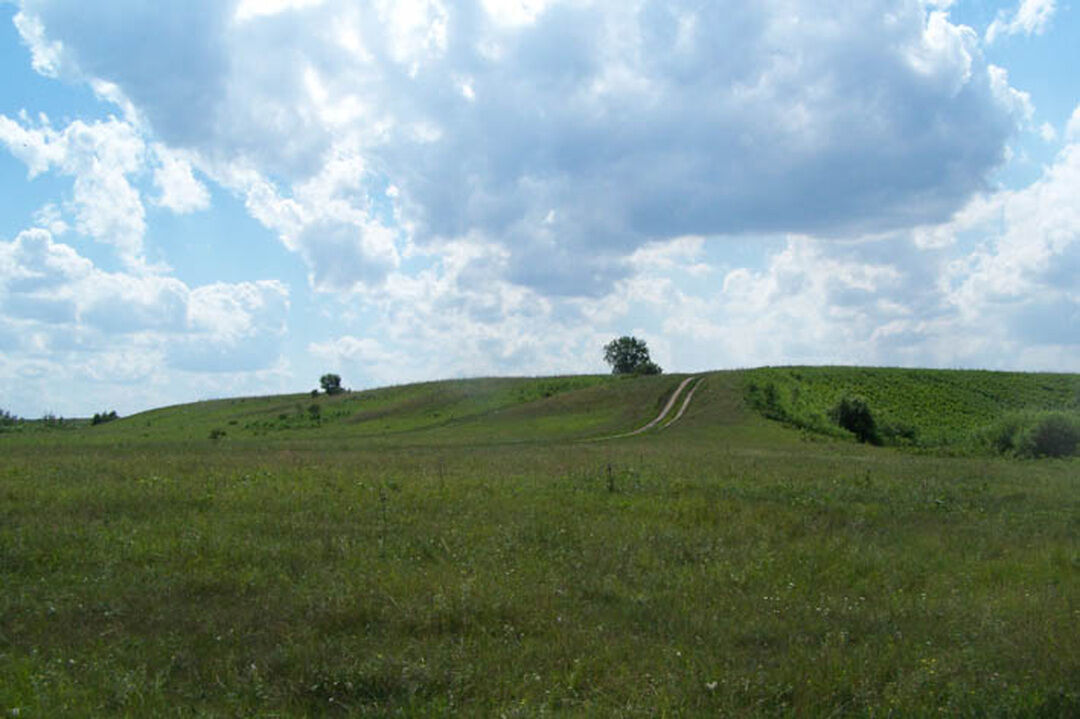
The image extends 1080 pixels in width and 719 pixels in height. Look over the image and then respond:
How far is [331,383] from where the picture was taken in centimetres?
12250

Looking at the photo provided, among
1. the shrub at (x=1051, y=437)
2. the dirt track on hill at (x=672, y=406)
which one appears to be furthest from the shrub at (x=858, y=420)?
the shrub at (x=1051, y=437)

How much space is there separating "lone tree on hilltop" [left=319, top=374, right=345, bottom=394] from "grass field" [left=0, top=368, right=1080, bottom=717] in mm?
98690

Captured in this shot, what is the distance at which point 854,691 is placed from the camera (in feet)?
24.8

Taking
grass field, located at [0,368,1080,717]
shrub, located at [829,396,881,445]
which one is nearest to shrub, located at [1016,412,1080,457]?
shrub, located at [829,396,881,445]

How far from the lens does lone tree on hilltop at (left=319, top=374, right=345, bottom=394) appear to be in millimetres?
121100

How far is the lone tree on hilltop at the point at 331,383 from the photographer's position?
397 feet

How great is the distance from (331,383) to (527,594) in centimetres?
11638

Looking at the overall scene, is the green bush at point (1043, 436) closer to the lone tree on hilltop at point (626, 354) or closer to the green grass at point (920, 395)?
the green grass at point (920, 395)

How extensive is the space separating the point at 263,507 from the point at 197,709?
9.87 metres

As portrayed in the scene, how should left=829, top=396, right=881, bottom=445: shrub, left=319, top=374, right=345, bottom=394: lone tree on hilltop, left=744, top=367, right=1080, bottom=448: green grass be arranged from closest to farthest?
left=829, top=396, right=881, bottom=445: shrub, left=744, top=367, right=1080, bottom=448: green grass, left=319, top=374, right=345, bottom=394: lone tree on hilltop

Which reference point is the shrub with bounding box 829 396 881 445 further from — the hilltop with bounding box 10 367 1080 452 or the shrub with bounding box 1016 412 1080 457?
the shrub with bounding box 1016 412 1080 457

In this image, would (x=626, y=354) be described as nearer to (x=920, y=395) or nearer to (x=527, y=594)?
(x=920, y=395)

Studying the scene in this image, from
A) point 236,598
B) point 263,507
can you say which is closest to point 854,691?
point 236,598

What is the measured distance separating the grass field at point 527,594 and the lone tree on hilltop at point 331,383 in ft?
324
